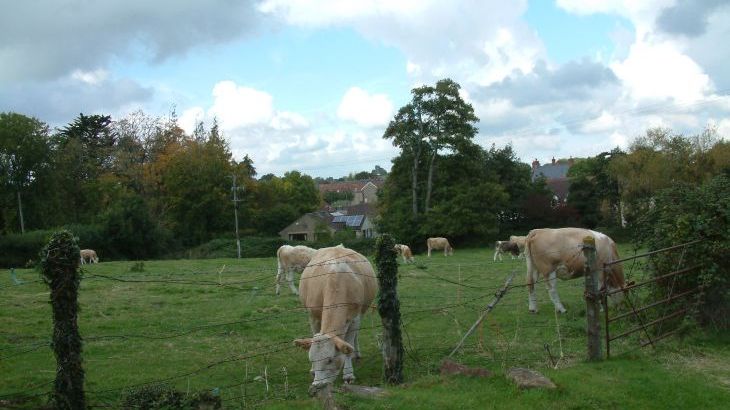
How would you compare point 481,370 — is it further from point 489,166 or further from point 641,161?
point 489,166

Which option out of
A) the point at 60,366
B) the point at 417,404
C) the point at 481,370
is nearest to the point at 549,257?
the point at 481,370

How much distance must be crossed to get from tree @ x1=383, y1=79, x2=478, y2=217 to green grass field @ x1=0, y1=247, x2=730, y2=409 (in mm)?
37357

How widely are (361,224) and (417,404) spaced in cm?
8720

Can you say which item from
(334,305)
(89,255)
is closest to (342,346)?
(334,305)

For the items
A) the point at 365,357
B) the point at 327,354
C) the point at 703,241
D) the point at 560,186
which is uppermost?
the point at 560,186

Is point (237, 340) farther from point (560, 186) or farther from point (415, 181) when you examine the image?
point (560, 186)

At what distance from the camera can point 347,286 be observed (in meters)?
9.16

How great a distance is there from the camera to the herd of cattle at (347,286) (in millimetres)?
7996

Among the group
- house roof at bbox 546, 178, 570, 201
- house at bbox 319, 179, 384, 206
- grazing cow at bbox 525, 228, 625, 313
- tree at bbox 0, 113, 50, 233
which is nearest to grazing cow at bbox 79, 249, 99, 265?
tree at bbox 0, 113, 50, 233

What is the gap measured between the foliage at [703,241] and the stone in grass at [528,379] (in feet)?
14.5

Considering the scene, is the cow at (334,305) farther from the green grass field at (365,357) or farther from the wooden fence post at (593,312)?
the wooden fence post at (593,312)

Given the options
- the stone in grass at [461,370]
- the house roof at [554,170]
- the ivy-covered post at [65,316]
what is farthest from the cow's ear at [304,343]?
the house roof at [554,170]

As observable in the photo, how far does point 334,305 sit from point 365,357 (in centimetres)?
203

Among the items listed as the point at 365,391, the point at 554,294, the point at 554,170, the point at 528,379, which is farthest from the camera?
the point at 554,170
